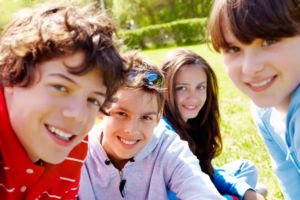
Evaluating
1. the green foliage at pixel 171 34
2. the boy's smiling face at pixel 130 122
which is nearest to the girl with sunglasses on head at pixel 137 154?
the boy's smiling face at pixel 130 122

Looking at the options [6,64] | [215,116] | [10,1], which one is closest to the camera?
[6,64]

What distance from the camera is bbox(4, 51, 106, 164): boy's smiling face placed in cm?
140

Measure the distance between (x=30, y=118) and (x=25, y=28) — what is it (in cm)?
47

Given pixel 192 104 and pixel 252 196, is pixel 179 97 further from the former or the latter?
pixel 252 196

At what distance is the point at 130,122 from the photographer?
2102mm

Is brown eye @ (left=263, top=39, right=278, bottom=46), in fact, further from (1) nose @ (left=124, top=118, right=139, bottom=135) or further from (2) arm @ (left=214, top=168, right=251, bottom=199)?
(2) arm @ (left=214, top=168, right=251, bottom=199)

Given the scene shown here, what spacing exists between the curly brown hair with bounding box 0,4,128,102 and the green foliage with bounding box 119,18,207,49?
Answer: 17.1m

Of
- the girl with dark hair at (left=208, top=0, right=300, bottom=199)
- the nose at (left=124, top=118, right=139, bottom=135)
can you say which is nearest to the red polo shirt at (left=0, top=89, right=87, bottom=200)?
the nose at (left=124, top=118, right=139, bottom=135)

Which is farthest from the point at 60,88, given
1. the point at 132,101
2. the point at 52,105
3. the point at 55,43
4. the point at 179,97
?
the point at 179,97

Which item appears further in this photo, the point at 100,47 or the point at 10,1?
the point at 10,1

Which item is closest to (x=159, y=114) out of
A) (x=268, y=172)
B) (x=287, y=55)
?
(x=287, y=55)

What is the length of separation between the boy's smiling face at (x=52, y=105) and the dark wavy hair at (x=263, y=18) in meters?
0.74

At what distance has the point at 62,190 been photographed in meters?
1.86

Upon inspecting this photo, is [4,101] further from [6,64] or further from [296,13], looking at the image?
[296,13]
